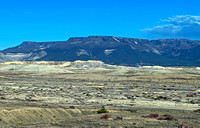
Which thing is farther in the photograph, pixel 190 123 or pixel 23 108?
pixel 23 108

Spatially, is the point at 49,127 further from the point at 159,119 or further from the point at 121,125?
the point at 159,119

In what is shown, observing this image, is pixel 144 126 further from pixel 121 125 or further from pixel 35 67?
pixel 35 67

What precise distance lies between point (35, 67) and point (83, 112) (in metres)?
138

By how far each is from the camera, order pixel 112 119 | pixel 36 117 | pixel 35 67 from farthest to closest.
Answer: pixel 35 67
pixel 36 117
pixel 112 119

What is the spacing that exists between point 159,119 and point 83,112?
23.2ft

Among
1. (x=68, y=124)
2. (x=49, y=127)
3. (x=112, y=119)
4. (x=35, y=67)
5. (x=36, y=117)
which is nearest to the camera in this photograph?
(x=49, y=127)

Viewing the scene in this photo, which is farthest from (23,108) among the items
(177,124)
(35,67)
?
(35,67)

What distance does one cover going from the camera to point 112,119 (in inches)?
799

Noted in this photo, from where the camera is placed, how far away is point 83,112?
24.9 metres

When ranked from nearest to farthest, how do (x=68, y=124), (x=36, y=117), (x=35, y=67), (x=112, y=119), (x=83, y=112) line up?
1. (x=68, y=124)
2. (x=112, y=119)
3. (x=36, y=117)
4. (x=83, y=112)
5. (x=35, y=67)

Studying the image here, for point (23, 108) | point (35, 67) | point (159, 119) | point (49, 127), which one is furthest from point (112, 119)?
point (35, 67)

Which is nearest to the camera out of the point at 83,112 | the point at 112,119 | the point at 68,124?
the point at 68,124

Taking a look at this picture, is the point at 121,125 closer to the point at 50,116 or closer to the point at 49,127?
the point at 49,127

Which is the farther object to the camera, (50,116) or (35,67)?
(35,67)
